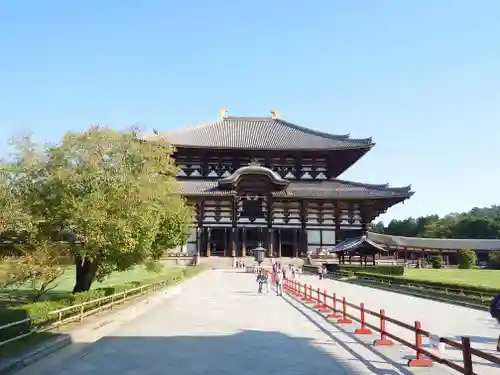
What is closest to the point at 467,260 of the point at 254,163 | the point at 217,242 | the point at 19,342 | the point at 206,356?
the point at 254,163

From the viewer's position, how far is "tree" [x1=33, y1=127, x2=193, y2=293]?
1720 cm

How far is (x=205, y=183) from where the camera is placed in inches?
2377

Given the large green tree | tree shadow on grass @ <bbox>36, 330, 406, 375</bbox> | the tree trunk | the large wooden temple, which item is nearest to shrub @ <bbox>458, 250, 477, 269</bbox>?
the large wooden temple

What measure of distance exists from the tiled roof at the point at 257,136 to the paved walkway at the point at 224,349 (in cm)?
4423

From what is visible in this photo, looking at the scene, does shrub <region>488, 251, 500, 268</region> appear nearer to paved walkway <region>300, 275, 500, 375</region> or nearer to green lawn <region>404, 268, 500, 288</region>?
green lawn <region>404, 268, 500, 288</region>

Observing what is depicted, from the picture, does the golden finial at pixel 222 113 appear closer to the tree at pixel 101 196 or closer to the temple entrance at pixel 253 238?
the temple entrance at pixel 253 238

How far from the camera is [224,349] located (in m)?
11.4

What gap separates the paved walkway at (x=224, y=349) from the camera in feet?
31.0

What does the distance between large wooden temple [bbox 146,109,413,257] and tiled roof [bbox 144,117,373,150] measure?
0.21 metres

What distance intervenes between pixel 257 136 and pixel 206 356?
57.3 meters

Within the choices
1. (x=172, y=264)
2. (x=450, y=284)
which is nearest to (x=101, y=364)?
(x=450, y=284)

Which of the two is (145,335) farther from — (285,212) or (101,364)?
(285,212)

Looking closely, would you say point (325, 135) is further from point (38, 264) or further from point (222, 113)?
point (38, 264)

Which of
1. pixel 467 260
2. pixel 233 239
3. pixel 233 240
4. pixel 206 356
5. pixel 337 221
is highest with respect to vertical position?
pixel 337 221
